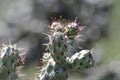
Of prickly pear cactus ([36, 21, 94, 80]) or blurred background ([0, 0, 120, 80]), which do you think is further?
blurred background ([0, 0, 120, 80])

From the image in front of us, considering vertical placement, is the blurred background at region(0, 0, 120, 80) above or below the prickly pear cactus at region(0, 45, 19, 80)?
above

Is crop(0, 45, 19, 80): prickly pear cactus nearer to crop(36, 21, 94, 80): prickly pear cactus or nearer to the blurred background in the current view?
crop(36, 21, 94, 80): prickly pear cactus

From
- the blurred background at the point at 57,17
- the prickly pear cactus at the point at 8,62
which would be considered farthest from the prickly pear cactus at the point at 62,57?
the blurred background at the point at 57,17

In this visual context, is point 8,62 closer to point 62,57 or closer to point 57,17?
point 62,57

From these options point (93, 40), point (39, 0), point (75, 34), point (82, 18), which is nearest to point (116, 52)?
point (93, 40)


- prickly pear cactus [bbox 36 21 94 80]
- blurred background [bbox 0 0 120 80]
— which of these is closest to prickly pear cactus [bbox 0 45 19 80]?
prickly pear cactus [bbox 36 21 94 80]
